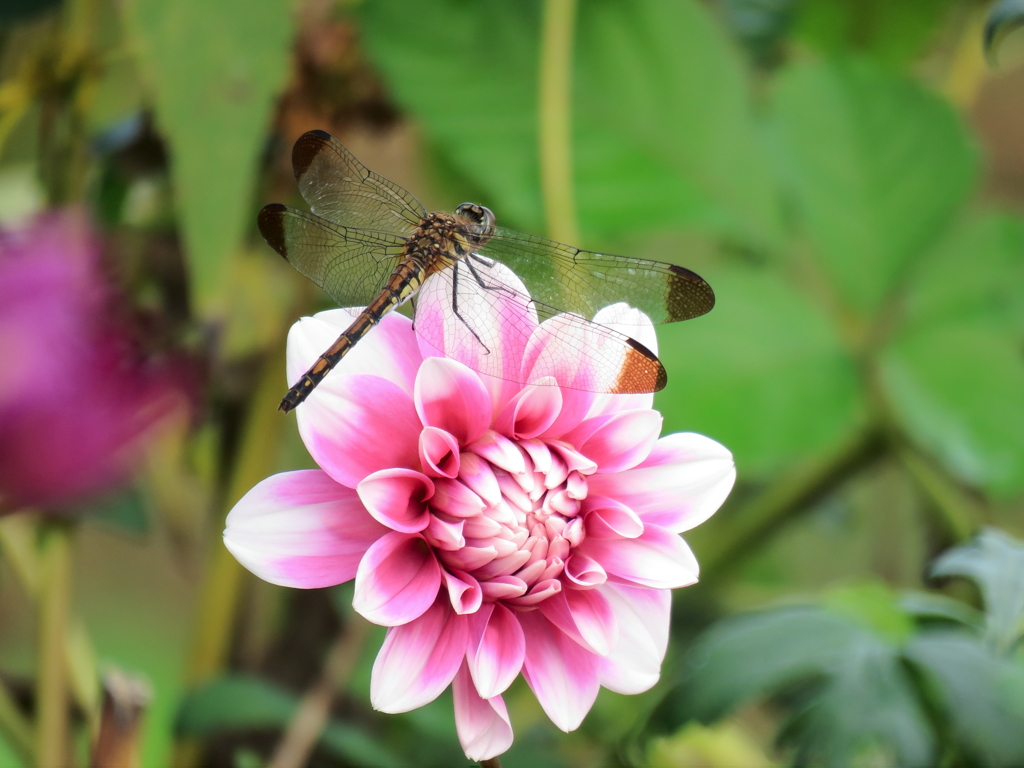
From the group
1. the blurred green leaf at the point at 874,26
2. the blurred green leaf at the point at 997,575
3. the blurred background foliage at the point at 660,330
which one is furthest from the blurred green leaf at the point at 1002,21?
the blurred green leaf at the point at 874,26

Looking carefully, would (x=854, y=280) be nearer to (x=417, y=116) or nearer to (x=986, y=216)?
(x=986, y=216)

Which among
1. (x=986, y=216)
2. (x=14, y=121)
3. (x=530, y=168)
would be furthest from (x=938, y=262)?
(x=14, y=121)

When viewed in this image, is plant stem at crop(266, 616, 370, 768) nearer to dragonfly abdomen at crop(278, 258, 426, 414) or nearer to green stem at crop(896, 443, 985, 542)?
dragonfly abdomen at crop(278, 258, 426, 414)

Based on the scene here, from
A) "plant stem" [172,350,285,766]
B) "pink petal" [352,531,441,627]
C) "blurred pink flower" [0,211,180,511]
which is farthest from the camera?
"plant stem" [172,350,285,766]

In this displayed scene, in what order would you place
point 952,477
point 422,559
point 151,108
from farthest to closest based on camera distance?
point 952,477 < point 151,108 < point 422,559

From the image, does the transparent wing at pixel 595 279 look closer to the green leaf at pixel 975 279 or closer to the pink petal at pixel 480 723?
the pink petal at pixel 480 723

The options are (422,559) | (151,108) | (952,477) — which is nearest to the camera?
(422,559)

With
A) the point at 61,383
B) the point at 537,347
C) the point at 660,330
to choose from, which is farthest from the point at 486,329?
the point at 660,330

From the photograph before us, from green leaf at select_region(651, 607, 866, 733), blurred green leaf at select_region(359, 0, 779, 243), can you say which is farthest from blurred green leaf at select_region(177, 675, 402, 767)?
blurred green leaf at select_region(359, 0, 779, 243)
